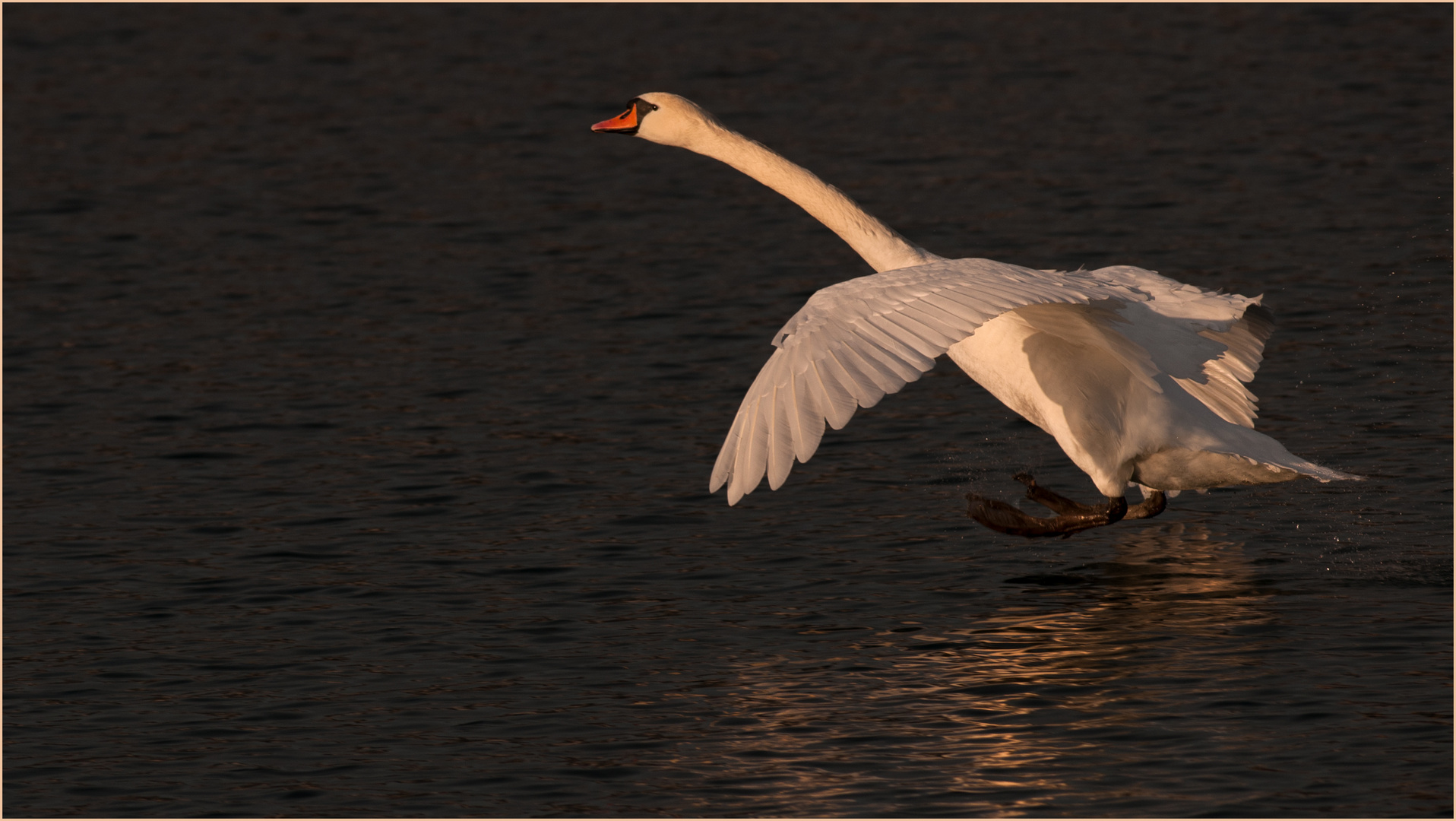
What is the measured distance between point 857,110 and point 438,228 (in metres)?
5.64

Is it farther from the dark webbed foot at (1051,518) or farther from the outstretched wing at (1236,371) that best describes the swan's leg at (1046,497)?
the outstretched wing at (1236,371)

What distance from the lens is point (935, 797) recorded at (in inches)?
315

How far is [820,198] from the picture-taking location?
11.1 metres

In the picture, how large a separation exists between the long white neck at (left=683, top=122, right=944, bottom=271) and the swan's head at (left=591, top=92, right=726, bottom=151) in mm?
28

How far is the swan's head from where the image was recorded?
1190 centimetres

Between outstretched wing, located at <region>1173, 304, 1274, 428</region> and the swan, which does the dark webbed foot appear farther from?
outstretched wing, located at <region>1173, 304, 1274, 428</region>

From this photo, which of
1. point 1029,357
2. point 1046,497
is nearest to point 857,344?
point 1029,357

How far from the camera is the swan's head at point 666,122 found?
11898 mm

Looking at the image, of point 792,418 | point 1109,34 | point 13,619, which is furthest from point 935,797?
point 1109,34

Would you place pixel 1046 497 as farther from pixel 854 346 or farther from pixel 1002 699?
pixel 854 346

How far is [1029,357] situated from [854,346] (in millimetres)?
2153

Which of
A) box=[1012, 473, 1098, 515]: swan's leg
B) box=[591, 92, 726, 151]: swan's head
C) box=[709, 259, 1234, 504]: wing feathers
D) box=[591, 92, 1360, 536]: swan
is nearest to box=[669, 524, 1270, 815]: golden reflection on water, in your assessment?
box=[1012, 473, 1098, 515]: swan's leg

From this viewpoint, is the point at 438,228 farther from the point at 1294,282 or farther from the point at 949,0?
the point at 949,0

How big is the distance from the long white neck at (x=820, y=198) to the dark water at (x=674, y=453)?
1.63 m
